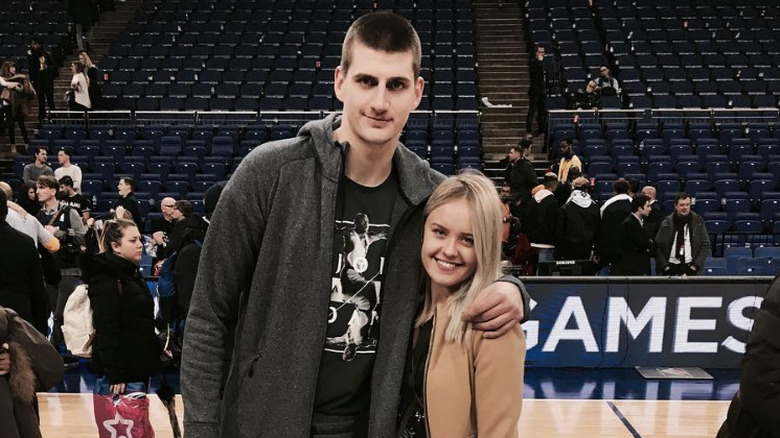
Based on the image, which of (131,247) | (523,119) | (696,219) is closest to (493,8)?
(523,119)

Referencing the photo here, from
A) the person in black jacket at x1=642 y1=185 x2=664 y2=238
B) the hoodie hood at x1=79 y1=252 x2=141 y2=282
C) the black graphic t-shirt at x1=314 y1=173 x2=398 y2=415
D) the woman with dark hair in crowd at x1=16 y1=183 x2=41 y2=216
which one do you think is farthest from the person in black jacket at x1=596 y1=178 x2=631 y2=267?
the black graphic t-shirt at x1=314 y1=173 x2=398 y2=415

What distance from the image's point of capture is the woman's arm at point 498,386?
2.00 meters

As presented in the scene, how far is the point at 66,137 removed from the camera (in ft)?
44.9

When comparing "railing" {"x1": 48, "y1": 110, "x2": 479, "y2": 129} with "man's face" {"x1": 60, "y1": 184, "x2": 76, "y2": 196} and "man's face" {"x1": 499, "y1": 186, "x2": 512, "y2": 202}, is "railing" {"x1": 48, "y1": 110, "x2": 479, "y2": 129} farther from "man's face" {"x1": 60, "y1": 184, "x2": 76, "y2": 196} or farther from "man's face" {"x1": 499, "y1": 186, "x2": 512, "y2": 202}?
"man's face" {"x1": 60, "y1": 184, "x2": 76, "y2": 196}

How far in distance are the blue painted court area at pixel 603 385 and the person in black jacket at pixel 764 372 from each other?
13.7ft

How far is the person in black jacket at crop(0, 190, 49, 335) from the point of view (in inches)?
175

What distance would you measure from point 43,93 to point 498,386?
1499 centimetres

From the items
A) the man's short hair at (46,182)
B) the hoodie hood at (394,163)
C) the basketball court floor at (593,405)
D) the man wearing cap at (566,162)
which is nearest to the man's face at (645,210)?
the basketball court floor at (593,405)

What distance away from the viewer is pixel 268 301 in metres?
1.90

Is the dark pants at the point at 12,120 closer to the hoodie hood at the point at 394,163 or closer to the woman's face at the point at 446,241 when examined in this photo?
the hoodie hood at the point at 394,163

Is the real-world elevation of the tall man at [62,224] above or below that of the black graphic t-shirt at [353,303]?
below

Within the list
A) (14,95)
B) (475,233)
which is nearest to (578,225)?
(475,233)

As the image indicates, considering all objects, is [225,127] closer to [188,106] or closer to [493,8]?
[188,106]

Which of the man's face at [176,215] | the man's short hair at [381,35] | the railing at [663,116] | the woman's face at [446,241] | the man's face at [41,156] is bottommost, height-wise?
the man's face at [176,215]
